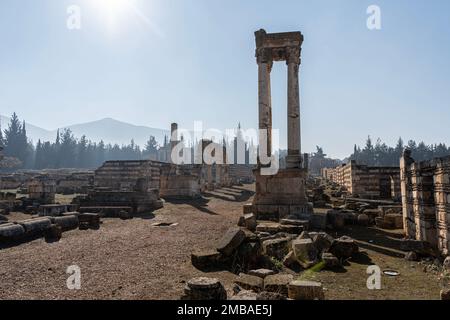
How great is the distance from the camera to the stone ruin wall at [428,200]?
255 inches

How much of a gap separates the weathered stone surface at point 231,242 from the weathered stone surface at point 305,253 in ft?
3.91

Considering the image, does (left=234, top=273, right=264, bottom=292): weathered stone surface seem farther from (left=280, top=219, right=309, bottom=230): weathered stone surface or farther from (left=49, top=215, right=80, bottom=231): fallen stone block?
(left=49, top=215, right=80, bottom=231): fallen stone block

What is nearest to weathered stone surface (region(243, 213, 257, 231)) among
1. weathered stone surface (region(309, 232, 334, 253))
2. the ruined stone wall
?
weathered stone surface (region(309, 232, 334, 253))

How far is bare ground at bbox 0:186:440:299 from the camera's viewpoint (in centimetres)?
485

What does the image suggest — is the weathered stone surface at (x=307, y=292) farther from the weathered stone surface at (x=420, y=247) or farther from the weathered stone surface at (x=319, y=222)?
the weathered stone surface at (x=319, y=222)

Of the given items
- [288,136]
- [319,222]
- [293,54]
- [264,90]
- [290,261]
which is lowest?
[290,261]

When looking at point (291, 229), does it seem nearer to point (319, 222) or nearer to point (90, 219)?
point (319, 222)

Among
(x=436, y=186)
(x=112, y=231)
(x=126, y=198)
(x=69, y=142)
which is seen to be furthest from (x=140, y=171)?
(x=69, y=142)

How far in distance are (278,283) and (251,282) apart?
436mm

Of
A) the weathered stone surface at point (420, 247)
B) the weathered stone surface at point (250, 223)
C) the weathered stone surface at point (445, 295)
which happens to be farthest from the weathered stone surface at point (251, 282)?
the weathered stone surface at point (250, 223)

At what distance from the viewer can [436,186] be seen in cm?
687

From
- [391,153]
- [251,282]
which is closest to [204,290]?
[251,282]

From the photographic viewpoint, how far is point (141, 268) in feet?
20.1

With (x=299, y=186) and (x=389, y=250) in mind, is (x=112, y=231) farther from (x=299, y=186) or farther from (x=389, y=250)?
(x=389, y=250)
